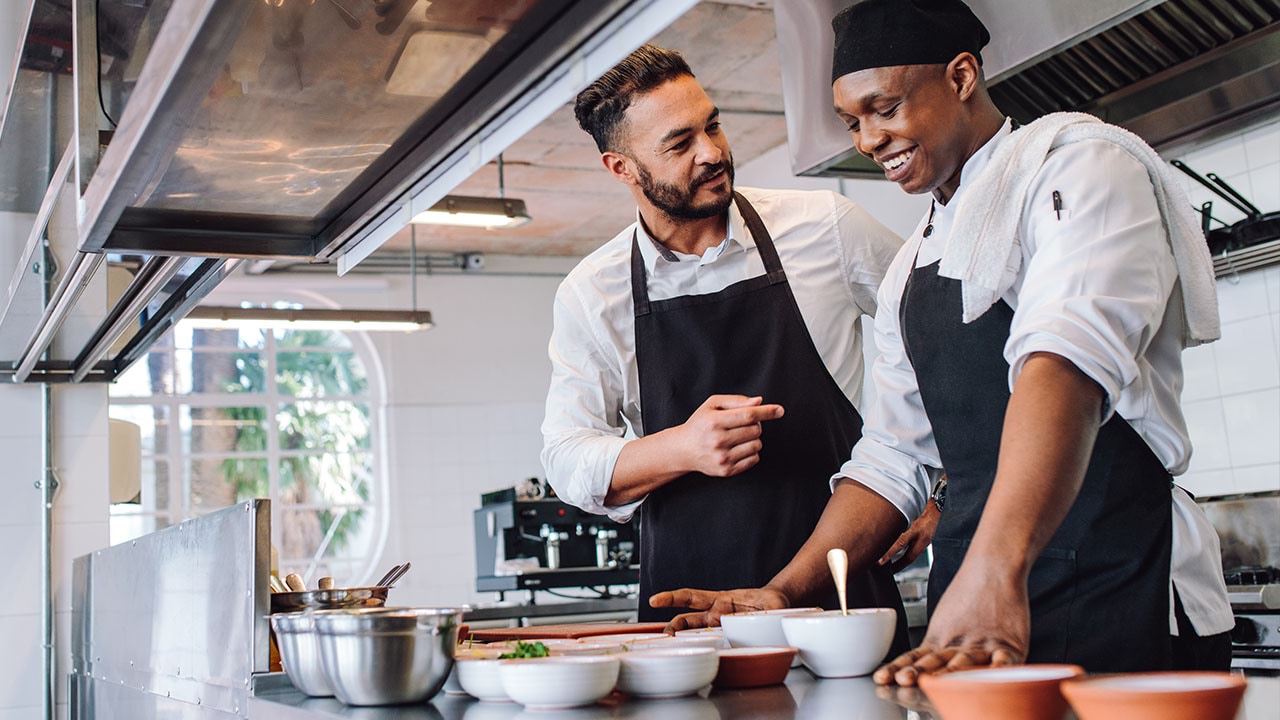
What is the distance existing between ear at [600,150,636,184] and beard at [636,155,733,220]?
9 cm

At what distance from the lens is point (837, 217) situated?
215cm

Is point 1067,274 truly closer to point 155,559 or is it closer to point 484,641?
point 484,641

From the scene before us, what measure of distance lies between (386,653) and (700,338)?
991mm

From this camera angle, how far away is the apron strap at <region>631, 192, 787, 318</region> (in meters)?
2.11

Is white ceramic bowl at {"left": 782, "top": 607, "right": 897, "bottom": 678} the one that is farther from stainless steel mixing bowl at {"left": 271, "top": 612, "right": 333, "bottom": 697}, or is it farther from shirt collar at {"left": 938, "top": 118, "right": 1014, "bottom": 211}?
shirt collar at {"left": 938, "top": 118, "right": 1014, "bottom": 211}

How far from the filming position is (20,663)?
3.76 m

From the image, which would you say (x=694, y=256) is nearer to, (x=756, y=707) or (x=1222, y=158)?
(x=756, y=707)

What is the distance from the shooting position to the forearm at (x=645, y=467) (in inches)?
73.8

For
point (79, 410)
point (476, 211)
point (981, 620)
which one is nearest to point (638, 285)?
point (981, 620)

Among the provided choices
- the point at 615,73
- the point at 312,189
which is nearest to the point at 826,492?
the point at 615,73

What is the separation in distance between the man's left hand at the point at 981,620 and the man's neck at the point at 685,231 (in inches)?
45.9

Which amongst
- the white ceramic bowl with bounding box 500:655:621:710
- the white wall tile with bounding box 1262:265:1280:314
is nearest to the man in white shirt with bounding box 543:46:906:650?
the white ceramic bowl with bounding box 500:655:621:710

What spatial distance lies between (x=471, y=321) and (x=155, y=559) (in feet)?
23.4

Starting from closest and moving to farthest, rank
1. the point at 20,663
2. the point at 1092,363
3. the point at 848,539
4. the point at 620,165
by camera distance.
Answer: the point at 1092,363, the point at 848,539, the point at 620,165, the point at 20,663
